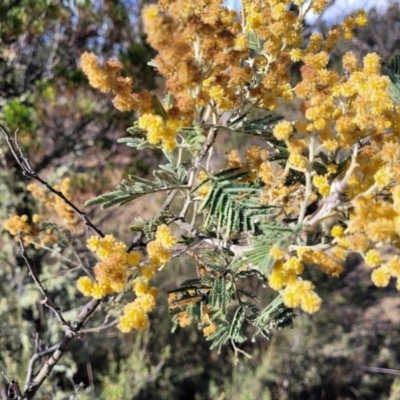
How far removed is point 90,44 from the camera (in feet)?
9.24

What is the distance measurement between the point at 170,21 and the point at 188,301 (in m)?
0.50

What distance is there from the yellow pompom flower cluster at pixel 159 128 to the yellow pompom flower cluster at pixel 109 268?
6.7 inches

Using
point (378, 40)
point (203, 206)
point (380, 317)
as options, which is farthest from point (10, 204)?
point (378, 40)

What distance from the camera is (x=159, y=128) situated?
548 mm

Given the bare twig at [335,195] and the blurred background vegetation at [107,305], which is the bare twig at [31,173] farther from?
the bare twig at [335,195]

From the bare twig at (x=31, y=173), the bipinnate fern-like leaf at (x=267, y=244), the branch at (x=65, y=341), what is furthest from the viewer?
the branch at (x=65, y=341)

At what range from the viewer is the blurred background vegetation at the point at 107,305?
2113 mm

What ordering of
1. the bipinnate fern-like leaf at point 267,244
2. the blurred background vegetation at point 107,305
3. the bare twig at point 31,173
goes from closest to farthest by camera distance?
the bipinnate fern-like leaf at point 267,244
the bare twig at point 31,173
the blurred background vegetation at point 107,305

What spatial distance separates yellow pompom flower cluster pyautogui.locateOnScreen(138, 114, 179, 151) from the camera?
0.55m

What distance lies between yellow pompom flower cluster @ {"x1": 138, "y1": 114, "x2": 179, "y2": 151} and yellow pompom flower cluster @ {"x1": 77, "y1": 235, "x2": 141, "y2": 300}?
17 centimetres

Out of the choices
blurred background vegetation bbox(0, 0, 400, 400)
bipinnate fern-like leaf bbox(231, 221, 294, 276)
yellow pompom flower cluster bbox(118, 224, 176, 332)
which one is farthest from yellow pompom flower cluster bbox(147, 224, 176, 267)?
blurred background vegetation bbox(0, 0, 400, 400)

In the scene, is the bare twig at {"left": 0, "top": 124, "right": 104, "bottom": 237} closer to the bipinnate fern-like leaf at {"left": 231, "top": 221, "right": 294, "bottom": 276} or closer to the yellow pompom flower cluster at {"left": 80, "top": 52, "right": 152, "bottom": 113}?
the yellow pompom flower cluster at {"left": 80, "top": 52, "right": 152, "bottom": 113}

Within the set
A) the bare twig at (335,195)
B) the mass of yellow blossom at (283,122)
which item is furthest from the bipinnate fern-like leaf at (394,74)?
the bare twig at (335,195)

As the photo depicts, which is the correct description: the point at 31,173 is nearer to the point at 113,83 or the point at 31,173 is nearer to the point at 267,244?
the point at 113,83
